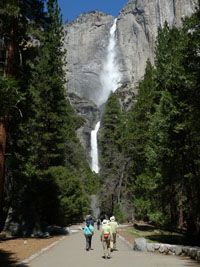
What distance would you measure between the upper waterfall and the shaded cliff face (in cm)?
364

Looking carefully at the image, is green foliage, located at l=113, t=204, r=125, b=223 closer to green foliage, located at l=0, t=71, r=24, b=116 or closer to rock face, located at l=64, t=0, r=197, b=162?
green foliage, located at l=0, t=71, r=24, b=116

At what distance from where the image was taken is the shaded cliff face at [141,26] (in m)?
104

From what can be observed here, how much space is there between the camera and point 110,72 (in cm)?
11475

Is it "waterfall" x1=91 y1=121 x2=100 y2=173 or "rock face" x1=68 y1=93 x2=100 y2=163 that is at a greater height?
"rock face" x1=68 y1=93 x2=100 y2=163

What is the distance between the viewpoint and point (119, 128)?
42.1 metres

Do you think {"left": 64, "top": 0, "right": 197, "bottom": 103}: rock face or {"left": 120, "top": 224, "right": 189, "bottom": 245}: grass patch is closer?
{"left": 120, "top": 224, "right": 189, "bottom": 245}: grass patch

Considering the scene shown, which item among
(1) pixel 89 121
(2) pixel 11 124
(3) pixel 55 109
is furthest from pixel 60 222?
(1) pixel 89 121

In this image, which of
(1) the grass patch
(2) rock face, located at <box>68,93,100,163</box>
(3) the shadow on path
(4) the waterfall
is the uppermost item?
(2) rock face, located at <box>68,93,100,163</box>

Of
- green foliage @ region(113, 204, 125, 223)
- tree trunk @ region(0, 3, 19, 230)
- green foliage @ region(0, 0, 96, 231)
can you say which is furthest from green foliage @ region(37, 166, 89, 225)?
tree trunk @ region(0, 3, 19, 230)

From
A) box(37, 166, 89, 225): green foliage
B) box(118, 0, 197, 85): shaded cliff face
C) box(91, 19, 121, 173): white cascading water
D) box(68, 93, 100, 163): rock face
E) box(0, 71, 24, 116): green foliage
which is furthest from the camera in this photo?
box(91, 19, 121, 173): white cascading water

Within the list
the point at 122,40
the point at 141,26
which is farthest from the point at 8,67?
the point at 122,40

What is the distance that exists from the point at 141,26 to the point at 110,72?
21030 millimetres

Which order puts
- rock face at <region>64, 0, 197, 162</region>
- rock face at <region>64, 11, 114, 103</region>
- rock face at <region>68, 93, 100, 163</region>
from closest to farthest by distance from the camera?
rock face at <region>68, 93, 100, 163</region>
rock face at <region>64, 0, 197, 162</region>
rock face at <region>64, 11, 114, 103</region>

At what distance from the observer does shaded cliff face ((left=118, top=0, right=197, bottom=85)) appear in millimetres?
104000
